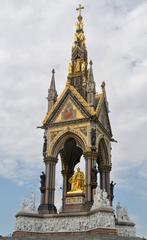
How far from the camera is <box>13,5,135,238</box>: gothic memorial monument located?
2116 centimetres

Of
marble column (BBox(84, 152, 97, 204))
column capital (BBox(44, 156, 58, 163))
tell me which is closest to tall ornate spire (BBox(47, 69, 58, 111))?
column capital (BBox(44, 156, 58, 163))


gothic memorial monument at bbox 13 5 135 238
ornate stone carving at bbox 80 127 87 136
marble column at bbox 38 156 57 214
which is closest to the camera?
gothic memorial monument at bbox 13 5 135 238

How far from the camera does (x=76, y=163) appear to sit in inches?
1056

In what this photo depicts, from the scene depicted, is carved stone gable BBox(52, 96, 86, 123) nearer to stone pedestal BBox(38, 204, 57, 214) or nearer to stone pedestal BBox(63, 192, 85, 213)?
stone pedestal BBox(63, 192, 85, 213)

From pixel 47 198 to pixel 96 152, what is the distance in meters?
3.67

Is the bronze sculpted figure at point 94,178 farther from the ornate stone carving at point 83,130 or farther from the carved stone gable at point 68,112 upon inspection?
the carved stone gable at point 68,112

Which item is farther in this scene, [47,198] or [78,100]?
[78,100]

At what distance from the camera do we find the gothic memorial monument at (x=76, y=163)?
2116cm

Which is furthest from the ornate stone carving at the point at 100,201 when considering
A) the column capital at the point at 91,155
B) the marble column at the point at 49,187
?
the marble column at the point at 49,187

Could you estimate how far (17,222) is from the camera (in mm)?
21781

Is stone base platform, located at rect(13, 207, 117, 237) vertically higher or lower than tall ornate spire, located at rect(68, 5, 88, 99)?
lower

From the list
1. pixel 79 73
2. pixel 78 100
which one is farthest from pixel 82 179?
pixel 79 73

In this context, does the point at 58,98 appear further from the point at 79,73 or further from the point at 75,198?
the point at 75,198

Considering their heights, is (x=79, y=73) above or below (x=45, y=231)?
above
